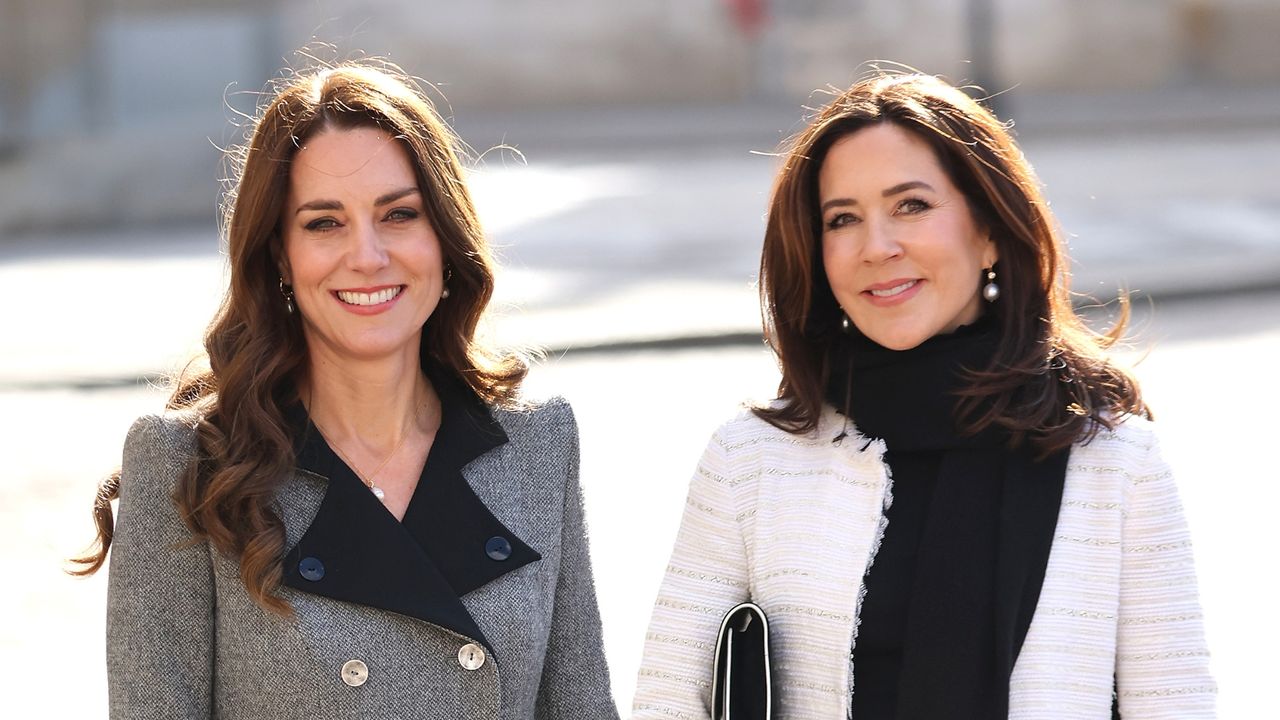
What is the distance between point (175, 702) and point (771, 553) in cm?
103

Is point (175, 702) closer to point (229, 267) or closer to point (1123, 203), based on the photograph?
point (229, 267)

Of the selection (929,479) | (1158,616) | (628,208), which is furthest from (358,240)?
(628,208)

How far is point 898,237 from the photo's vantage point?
302 centimetres

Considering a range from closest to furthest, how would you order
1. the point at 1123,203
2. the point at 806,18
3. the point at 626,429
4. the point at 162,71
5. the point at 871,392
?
the point at 871,392 → the point at 626,429 → the point at 1123,203 → the point at 162,71 → the point at 806,18

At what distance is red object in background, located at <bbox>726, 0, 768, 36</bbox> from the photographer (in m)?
27.6

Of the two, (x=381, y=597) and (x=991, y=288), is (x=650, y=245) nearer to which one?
(x=991, y=288)

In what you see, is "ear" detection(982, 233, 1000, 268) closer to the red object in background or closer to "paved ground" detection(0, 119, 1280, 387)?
"paved ground" detection(0, 119, 1280, 387)

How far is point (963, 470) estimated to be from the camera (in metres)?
3.00

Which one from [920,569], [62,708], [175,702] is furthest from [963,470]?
[62,708]

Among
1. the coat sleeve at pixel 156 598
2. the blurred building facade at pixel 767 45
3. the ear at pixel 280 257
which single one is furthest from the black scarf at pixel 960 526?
the blurred building facade at pixel 767 45

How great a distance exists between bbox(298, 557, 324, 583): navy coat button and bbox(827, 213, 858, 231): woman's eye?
108 centimetres

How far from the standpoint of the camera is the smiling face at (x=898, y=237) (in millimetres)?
3031

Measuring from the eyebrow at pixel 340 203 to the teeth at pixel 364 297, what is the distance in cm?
15

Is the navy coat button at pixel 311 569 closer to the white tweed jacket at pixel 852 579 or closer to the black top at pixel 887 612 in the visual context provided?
the white tweed jacket at pixel 852 579
